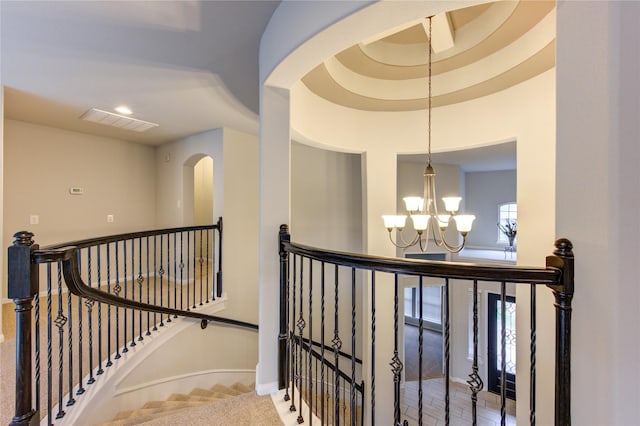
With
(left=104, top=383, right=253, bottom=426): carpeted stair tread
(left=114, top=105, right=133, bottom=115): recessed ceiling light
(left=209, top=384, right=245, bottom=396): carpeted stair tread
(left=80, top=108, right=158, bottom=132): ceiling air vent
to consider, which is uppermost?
(left=114, top=105, right=133, bottom=115): recessed ceiling light

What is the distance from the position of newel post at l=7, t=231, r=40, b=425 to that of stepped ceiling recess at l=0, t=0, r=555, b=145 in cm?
147

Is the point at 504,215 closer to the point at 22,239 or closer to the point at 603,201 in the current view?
the point at 603,201

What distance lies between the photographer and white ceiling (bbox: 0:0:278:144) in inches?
67.4

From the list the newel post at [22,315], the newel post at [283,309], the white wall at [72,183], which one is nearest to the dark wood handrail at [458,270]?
the newel post at [283,309]

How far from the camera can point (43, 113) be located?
3.42 metres

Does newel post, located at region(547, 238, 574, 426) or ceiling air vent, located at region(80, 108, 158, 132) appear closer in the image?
newel post, located at region(547, 238, 574, 426)

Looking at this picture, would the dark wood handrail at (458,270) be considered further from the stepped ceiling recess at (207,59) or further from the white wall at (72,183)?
the white wall at (72,183)

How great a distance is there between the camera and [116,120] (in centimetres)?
364

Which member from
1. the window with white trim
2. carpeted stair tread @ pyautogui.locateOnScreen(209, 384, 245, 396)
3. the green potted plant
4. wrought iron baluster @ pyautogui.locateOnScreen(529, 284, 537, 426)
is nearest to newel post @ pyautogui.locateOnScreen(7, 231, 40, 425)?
wrought iron baluster @ pyautogui.locateOnScreen(529, 284, 537, 426)

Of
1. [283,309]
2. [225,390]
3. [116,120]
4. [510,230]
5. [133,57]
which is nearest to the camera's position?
[283,309]

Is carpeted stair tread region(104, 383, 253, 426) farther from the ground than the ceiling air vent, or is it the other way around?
the ceiling air vent

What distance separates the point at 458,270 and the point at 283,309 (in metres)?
1.22

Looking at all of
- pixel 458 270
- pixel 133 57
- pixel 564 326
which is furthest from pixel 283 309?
pixel 133 57

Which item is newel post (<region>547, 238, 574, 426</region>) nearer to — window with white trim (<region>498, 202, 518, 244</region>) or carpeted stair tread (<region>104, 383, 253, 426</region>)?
carpeted stair tread (<region>104, 383, 253, 426</region>)
